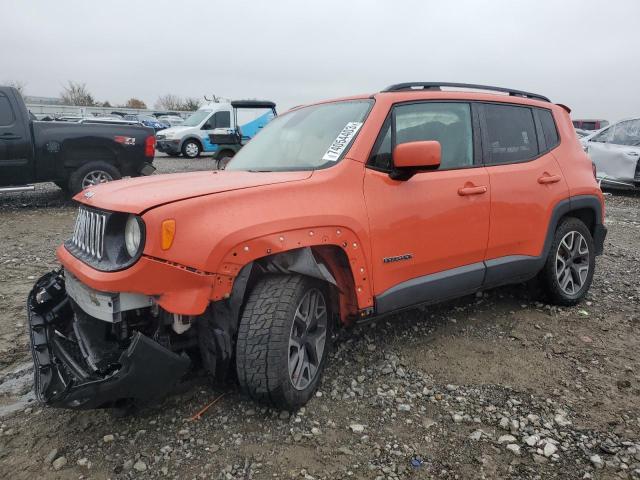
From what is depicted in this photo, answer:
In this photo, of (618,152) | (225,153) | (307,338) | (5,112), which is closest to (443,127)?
(307,338)

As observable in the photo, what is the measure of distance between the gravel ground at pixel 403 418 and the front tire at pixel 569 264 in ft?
0.85

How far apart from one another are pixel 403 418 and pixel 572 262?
2363 millimetres

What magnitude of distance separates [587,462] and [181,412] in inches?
79.5

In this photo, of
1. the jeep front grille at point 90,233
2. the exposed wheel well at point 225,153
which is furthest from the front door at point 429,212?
the exposed wheel well at point 225,153

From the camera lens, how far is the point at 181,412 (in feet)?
8.68

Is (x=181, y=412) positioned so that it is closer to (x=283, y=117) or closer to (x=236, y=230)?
(x=236, y=230)

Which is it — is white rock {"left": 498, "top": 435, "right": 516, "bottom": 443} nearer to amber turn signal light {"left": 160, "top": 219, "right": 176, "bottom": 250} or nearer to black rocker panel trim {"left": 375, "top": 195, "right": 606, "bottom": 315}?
black rocker panel trim {"left": 375, "top": 195, "right": 606, "bottom": 315}

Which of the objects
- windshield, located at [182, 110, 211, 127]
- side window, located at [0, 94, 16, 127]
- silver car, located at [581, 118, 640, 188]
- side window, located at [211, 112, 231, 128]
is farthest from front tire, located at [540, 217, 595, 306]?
windshield, located at [182, 110, 211, 127]

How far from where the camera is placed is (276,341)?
2387 mm

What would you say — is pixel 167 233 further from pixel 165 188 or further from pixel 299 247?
pixel 299 247

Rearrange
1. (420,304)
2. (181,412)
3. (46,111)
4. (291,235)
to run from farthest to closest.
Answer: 1. (46,111)
2. (420,304)
3. (181,412)
4. (291,235)

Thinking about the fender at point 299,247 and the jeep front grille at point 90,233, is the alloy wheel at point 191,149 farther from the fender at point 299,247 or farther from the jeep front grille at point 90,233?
the fender at point 299,247

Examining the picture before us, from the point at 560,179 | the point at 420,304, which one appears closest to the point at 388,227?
the point at 420,304

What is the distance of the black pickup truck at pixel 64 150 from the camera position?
770 cm
